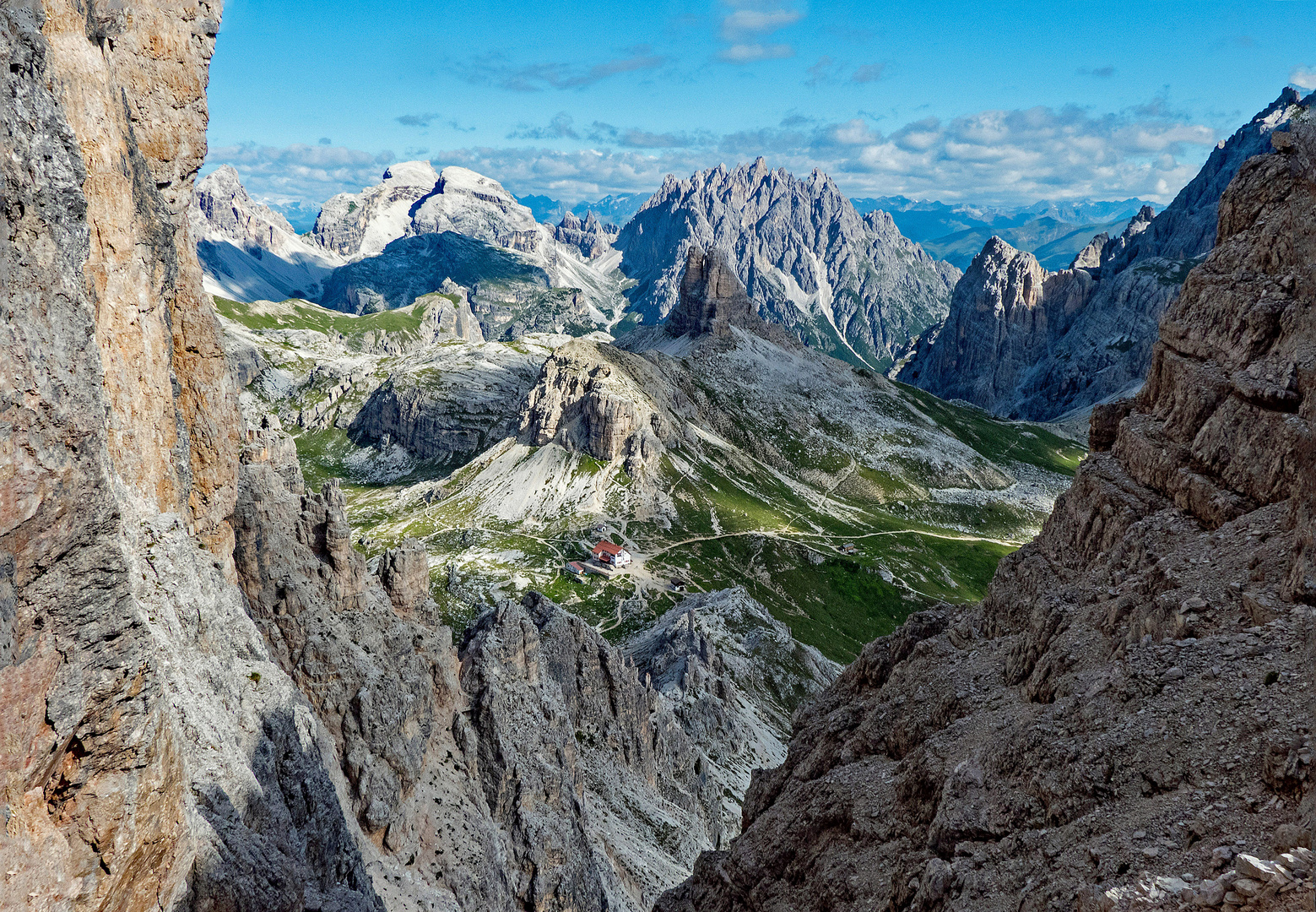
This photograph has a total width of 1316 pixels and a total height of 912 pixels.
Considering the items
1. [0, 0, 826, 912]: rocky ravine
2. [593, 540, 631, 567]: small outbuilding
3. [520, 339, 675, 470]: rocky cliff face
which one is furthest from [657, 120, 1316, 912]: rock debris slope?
[520, 339, 675, 470]: rocky cliff face

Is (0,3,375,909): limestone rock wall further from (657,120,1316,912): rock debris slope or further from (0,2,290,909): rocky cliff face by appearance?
(657,120,1316,912): rock debris slope

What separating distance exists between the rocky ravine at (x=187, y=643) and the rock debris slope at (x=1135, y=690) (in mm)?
16101

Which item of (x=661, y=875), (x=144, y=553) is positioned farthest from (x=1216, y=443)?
(x=661, y=875)

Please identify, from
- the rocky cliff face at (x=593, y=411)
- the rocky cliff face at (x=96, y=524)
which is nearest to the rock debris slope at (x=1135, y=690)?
the rocky cliff face at (x=96, y=524)

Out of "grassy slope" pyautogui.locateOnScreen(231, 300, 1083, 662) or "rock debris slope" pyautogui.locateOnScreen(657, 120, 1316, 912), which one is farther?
"grassy slope" pyautogui.locateOnScreen(231, 300, 1083, 662)

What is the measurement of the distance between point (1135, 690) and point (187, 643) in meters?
35.2

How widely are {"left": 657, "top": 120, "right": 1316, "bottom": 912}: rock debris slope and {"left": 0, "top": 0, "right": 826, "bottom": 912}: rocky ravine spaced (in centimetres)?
1610

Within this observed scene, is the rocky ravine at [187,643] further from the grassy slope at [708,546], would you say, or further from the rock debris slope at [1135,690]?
the grassy slope at [708,546]

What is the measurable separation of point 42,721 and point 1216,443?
138 ft

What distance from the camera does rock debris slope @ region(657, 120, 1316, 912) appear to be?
18.5 m

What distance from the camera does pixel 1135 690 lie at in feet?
76.3

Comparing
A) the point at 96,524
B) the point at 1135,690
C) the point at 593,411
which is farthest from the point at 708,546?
the point at 96,524

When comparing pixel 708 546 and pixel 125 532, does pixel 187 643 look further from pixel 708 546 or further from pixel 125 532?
pixel 708 546

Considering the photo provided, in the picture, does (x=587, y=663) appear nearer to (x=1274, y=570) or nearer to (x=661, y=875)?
(x=661, y=875)
